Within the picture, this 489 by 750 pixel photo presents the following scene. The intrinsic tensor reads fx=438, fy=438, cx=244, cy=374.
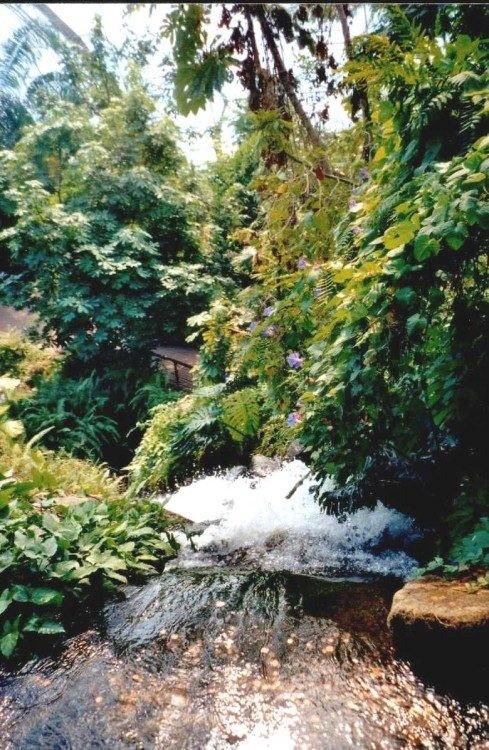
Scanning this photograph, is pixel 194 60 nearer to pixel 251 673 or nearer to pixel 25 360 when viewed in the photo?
pixel 251 673

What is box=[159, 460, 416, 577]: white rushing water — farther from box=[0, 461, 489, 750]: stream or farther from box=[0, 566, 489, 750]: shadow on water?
box=[0, 566, 489, 750]: shadow on water

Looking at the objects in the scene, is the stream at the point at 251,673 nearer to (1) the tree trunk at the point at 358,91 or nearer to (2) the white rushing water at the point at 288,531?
(2) the white rushing water at the point at 288,531

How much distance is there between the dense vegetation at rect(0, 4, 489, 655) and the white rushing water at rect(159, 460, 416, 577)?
1.27 ft

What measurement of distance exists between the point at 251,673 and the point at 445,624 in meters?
1.06

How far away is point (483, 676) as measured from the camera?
212 cm

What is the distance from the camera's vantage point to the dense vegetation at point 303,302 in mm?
1990

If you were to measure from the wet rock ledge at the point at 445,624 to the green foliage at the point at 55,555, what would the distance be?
82.8 inches

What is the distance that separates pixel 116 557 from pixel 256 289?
102 inches

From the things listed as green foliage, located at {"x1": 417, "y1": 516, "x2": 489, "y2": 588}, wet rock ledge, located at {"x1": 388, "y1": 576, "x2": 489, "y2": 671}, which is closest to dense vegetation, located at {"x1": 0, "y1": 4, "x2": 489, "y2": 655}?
green foliage, located at {"x1": 417, "y1": 516, "x2": 489, "y2": 588}

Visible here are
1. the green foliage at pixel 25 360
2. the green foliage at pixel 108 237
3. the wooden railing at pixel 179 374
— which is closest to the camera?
the green foliage at pixel 108 237

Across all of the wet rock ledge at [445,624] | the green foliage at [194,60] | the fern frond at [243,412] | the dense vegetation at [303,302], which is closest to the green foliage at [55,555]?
the dense vegetation at [303,302]

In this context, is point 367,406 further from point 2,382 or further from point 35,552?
point 2,382

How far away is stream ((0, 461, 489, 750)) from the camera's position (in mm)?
2029

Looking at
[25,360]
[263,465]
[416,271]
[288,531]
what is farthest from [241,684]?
[25,360]
